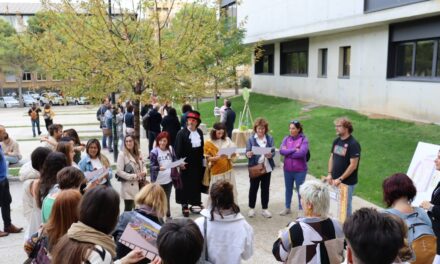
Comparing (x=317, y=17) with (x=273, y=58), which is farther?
(x=273, y=58)

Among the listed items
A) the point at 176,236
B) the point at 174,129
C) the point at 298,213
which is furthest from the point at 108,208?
the point at 174,129

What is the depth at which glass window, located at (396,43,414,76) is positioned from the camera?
17.3 meters

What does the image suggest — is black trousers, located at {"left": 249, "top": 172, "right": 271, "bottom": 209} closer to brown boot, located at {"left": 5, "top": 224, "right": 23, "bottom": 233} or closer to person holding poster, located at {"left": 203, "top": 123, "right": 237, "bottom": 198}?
person holding poster, located at {"left": 203, "top": 123, "right": 237, "bottom": 198}

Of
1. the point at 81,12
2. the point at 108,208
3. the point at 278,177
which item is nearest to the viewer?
the point at 108,208

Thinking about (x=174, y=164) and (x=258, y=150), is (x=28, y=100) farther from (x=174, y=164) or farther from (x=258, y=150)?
(x=258, y=150)

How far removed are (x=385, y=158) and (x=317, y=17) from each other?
489 inches

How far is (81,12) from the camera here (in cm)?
Result: 966

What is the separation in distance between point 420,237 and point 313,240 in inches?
45.4

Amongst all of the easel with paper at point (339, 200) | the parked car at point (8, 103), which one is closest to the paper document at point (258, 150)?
the easel with paper at point (339, 200)

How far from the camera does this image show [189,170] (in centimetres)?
761

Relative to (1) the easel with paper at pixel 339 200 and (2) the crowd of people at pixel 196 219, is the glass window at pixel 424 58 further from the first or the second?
(1) the easel with paper at pixel 339 200

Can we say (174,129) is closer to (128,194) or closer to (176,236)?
(128,194)

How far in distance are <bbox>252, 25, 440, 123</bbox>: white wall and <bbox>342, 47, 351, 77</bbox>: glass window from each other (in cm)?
42

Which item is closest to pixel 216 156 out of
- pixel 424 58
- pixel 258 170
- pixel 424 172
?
pixel 258 170
